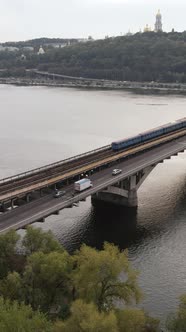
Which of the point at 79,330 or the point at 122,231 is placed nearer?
the point at 79,330

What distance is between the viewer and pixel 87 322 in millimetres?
27250

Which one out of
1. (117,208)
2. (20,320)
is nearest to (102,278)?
(20,320)

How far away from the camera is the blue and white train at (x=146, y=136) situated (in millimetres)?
74312

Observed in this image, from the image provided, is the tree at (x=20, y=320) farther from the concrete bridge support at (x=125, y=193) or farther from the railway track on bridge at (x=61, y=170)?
the concrete bridge support at (x=125, y=193)

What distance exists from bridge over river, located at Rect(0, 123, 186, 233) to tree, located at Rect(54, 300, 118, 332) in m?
18.3

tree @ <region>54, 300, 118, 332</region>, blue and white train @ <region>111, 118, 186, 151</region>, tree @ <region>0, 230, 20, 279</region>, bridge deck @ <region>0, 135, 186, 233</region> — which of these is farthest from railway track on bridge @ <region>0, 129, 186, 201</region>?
tree @ <region>54, 300, 118, 332</region>

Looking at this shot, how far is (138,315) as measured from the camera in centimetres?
3084

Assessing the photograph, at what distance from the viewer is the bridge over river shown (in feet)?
166

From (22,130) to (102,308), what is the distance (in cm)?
9828

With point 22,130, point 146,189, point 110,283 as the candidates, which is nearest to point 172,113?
point 22,130

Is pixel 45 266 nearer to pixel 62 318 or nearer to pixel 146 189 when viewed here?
pixel 62 318

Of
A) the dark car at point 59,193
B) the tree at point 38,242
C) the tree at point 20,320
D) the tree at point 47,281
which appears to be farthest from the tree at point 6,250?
the dark car at point 59,193

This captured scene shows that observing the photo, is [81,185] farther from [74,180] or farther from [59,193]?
[74,180]

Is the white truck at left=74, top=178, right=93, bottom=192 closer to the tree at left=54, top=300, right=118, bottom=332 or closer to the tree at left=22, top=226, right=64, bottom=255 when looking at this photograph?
Answer: the tree at left=22, top=226, right=64, bottom=255
